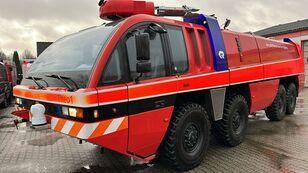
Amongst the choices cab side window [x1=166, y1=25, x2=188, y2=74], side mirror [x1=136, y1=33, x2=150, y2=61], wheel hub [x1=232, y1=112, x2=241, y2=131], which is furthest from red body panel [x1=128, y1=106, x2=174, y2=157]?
wheel hub [x1=232, y1=112, x2=241, y2=131]

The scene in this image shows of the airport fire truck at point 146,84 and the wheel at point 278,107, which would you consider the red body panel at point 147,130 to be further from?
the wheel at point 278,107

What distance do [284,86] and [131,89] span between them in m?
6.57

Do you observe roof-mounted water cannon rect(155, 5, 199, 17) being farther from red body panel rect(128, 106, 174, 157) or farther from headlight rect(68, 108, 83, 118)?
headlight rect(68, 108, 83, 118)

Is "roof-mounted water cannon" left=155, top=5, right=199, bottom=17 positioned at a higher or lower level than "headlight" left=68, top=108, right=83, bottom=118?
higher

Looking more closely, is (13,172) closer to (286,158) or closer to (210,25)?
(210,25)

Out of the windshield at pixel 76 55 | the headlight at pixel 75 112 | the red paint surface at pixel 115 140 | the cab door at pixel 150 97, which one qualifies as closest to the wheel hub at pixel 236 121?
the cab door at pixel 150 97

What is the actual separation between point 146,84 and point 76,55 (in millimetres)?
1032

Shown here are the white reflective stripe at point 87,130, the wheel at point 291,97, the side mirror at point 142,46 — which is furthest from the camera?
the wheel at point 291,97

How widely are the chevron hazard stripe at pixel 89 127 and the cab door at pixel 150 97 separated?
0.19 metres

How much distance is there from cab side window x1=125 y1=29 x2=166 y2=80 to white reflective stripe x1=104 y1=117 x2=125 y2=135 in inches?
22.2

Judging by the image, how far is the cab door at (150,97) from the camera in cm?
402

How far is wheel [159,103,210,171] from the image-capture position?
183 inches

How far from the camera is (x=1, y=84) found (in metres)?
13.8

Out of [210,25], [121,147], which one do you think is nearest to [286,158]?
[210,25]
